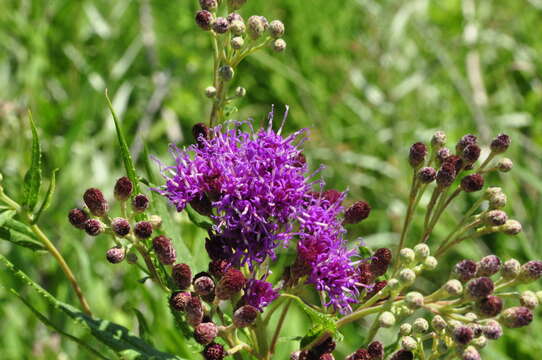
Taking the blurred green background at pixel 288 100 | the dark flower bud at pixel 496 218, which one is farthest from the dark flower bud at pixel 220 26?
the blurred green background at pixel 288 100

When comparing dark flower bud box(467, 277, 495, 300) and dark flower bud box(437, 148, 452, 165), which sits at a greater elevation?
dark flower bud box(437, 148, 452, 165)

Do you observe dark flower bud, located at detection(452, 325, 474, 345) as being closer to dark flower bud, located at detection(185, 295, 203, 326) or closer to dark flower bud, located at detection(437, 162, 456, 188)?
dark flower bud, located at detection(437, 162, 456, 188)

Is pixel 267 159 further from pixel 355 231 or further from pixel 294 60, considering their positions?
pixel 294 60

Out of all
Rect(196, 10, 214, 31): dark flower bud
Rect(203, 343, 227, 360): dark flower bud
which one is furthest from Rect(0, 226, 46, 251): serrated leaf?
Rect(196, 10, 214, 31): dark flower bud

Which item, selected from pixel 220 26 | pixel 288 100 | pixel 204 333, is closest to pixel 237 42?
pixel 220 26

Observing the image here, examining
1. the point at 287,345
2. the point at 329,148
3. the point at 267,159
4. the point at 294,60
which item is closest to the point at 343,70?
the point at 294,60
